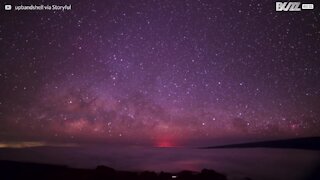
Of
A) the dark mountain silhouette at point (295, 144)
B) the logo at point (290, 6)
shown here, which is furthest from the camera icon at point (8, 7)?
the dark mountain silhouette at point (295, 144)

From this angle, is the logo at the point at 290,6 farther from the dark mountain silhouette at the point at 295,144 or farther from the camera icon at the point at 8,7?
the dark mountain silhouette at the point at 295,144

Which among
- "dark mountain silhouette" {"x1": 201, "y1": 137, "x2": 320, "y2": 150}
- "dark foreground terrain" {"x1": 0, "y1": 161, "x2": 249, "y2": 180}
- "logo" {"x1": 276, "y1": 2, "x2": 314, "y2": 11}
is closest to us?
"logo" {"x1": 276, "y1": 2, "x2": 314, "y2": 11}

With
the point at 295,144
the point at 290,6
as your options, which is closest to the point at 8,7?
the point at 290,6

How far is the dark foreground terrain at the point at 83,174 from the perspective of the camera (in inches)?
1145

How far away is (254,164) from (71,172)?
18055mm

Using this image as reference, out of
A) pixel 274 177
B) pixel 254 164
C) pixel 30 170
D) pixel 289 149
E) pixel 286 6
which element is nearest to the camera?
pixel 286 6

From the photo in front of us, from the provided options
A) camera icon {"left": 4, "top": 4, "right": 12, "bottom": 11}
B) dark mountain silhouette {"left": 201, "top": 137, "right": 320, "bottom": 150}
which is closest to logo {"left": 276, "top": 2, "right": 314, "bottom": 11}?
camera icon {"left": 4, "top": 4, "right": 12, "bottom": 11}

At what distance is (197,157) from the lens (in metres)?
36.6

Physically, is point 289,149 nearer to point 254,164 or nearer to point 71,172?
point 254,164

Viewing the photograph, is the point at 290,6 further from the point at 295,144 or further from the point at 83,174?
the point at 295,144

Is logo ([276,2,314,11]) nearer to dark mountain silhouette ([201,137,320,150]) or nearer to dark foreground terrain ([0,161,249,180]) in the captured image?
dark foreground terrain ([0,161,249,180])

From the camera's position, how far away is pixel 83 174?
30578mm

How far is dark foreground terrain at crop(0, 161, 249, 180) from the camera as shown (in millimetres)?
29078

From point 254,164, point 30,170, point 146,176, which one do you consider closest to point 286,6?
point 146,176
